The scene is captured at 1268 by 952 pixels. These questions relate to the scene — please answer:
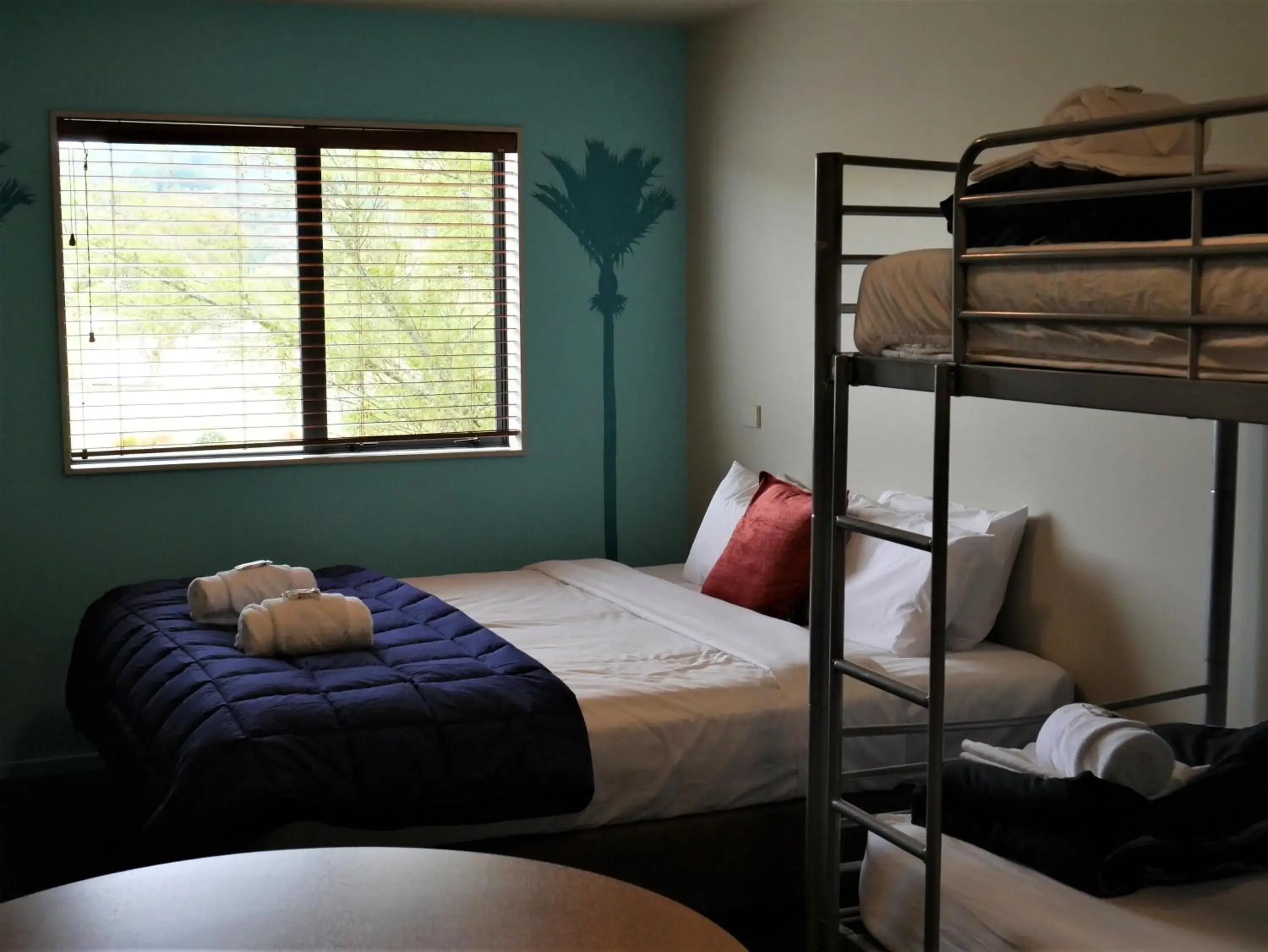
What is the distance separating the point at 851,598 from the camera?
3588 millimetres

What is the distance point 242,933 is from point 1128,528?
2339mm

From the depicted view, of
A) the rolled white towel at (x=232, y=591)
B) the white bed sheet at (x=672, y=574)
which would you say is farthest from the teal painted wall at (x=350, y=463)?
the rolled white towel at (x=232, y=591)

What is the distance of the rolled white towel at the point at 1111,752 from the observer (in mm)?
2312

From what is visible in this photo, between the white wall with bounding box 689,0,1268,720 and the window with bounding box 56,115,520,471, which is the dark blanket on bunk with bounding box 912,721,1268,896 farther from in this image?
the window with bounding box 56,115,520,471

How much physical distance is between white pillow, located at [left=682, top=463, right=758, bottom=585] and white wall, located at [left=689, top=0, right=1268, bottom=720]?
0.65 feet

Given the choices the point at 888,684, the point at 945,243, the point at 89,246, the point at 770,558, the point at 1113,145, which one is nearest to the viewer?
the point at 1113,145

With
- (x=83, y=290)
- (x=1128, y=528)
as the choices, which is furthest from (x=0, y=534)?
(x=1128, y=528)

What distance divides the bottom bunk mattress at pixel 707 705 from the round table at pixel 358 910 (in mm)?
1061

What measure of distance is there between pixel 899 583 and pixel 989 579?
232 millimetres

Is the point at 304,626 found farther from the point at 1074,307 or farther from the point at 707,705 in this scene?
the point at 1074,307

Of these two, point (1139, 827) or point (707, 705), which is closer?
point (1139, 827)

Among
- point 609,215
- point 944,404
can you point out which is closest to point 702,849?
point 944,404

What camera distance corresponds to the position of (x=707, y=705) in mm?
2979

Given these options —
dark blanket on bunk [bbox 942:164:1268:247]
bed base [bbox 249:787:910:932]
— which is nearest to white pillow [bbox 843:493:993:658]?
bed base [bbox 249:787:910:932]
